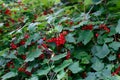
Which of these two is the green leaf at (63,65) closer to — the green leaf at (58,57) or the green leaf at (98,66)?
the green leaf at (58,57)

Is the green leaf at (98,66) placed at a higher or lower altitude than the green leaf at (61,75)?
lower

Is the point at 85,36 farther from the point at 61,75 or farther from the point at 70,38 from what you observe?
the point at 61,75

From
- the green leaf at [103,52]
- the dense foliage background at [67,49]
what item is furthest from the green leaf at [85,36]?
the green leaf at [103,52]

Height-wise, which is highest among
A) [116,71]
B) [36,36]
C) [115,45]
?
[36,36]

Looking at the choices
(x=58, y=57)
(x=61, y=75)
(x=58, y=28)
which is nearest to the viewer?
(x=61, y=75)

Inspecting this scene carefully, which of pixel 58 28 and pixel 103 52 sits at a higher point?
pixel 58 28

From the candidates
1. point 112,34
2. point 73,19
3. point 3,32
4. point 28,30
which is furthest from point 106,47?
point 3,32

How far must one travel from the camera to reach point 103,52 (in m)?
1.66

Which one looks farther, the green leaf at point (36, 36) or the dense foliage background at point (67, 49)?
the green leaf at point (36, 36)

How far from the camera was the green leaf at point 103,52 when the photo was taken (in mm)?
1640

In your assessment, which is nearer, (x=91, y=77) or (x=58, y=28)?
(x=91, y=77)

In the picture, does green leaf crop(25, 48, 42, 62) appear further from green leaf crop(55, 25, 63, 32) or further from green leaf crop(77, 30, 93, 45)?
green leaf crop(77, 30, 93, 45)

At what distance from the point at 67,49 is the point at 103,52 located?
0.74 feet

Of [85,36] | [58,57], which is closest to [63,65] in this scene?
[58,57]
